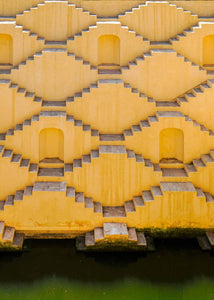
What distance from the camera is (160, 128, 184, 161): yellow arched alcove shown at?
24.3 feet

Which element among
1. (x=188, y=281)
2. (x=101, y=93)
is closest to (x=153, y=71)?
(x=101, y=93)

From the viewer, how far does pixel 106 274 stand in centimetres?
635

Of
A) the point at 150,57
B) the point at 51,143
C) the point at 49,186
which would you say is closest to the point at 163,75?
the point at 150,57

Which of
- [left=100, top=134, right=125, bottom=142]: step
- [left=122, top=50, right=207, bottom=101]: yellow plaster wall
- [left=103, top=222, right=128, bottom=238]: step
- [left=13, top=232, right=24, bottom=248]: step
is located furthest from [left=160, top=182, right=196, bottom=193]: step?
[left=13, top=232, right=24, bottom=248]: step

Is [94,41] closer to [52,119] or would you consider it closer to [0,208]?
[52,119]

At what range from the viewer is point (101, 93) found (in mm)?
7188

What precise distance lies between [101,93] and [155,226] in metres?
2.34

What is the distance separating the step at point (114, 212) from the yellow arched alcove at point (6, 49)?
3.05 m

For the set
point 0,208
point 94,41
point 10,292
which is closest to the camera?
point 10,292

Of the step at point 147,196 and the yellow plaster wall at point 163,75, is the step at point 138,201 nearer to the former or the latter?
the step at point 147,196

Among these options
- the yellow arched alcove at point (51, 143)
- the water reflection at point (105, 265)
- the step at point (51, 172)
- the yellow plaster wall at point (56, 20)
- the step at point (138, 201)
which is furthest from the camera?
the yellow plaster wall at point (56, 20)

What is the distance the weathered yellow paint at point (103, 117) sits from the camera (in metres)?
6.99

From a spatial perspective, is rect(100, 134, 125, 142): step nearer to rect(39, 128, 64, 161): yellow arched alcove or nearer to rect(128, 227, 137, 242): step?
rect(39, 128, 64, 161): yellow arched alcove

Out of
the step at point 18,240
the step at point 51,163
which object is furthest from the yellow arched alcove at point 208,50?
the step at point 18,240
